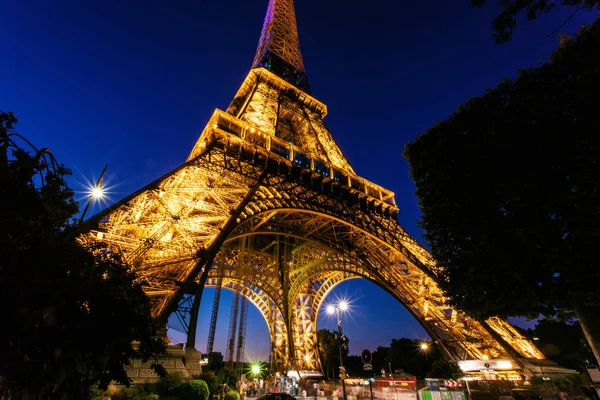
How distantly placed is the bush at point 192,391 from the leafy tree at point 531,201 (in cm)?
1038

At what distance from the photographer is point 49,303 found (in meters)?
4.30

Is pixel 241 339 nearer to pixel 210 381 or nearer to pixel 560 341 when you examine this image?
pixel 210 381

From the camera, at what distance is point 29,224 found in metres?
4.58

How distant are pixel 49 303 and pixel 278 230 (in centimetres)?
2097

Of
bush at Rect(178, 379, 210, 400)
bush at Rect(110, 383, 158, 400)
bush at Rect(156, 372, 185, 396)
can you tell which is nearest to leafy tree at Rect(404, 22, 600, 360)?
bush at Rect(178, 379, 210, 400)

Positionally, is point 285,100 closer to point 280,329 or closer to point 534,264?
point 280,329

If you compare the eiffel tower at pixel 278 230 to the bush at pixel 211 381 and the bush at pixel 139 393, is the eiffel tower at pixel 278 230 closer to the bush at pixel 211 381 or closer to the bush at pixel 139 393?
the bush at pixel 139 393

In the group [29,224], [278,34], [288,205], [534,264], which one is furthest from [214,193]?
[278,34]

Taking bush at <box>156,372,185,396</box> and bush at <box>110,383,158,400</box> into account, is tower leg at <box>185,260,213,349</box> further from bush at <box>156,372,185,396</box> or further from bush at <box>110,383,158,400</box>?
bush at <box>110,383,158,400</box>

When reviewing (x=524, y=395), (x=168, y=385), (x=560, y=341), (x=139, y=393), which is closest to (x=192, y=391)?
(x=168, y=385)

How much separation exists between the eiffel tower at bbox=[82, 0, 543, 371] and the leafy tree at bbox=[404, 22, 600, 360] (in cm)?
592

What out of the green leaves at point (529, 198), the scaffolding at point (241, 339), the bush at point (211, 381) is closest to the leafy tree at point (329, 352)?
the scaffolding at point (241, 339)

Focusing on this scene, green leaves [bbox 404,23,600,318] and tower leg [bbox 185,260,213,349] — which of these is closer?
green leaves [bbox 404,23,600,318]

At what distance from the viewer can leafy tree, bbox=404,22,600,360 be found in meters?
9.62
